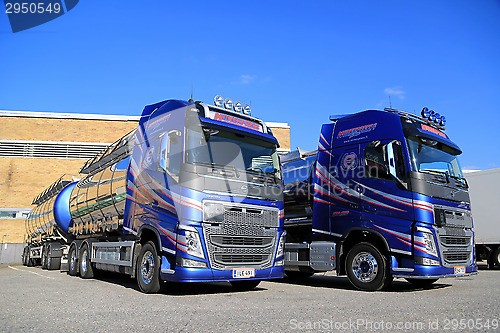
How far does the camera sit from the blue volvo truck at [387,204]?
7754 mm

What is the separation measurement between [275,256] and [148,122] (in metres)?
4.03

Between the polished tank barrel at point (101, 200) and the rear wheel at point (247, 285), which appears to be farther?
the polished tank barrel at point (101, 200)

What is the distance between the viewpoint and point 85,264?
1239 centimetres

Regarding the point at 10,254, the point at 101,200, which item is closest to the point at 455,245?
the point at 101,200

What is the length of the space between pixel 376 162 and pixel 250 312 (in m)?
4.37

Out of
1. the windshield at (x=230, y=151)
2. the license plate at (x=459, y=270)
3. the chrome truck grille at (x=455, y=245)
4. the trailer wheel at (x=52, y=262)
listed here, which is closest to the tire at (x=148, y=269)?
the windshield at (x=230, y=151)

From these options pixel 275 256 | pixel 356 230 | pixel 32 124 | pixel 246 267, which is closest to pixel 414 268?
pixel 356 230

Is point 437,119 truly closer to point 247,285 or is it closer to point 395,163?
point 395,163

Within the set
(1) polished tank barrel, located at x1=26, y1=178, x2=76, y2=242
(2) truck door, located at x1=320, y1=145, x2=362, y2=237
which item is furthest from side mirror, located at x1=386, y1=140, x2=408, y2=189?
(1) polished tank barrel, located at x1=26, y1=178, x2=76, y2=242

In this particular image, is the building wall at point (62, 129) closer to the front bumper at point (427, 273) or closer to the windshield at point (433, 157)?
the windshield at point (433, 157)

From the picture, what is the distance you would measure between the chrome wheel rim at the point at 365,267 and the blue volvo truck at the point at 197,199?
158 centimetres

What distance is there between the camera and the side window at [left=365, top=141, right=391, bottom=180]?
817 centimetres

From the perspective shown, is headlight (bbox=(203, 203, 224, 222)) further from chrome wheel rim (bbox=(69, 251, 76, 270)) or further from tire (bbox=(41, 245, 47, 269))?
tire (bbox=(41, 245, 47, 269))

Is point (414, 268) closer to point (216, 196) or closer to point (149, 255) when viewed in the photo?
point (216, 196)
